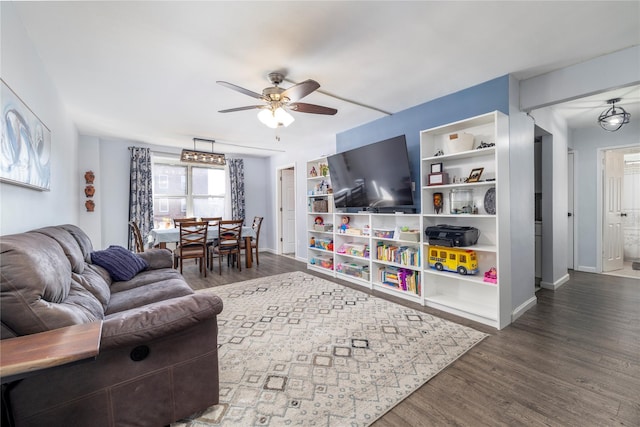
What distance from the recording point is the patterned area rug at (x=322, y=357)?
154cm

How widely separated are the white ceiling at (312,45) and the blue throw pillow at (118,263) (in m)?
1.71

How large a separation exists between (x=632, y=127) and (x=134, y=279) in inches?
272

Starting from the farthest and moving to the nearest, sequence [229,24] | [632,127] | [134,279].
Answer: [632,127], [134,279], [229,24]

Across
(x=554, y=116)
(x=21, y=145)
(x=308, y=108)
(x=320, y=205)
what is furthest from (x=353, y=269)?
(x=21, y=145)

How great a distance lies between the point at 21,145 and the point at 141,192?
3.76 m

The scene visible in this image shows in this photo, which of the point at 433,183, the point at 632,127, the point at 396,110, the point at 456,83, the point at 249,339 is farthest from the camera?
the point at 632,127

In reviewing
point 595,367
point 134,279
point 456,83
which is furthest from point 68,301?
point 456,83

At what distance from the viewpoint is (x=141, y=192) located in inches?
206

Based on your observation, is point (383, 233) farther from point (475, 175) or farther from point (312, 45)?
point (312, 45)

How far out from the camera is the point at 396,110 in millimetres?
3613

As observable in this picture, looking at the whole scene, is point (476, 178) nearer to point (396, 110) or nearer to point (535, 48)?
point (535, 48)

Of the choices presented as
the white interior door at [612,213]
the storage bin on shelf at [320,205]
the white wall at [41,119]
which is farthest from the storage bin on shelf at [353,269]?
the white interior door at [612,213]

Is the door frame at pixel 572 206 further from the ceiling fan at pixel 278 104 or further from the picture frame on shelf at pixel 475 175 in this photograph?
the ceiling fan at pixel 278 104

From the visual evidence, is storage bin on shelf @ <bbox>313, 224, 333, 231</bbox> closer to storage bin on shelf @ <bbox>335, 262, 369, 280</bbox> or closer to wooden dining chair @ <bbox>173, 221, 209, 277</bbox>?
storage bin on shelf @ <bbox>335, 262, 369, 280</bbox>
